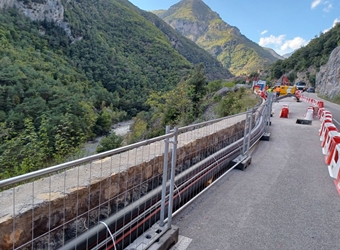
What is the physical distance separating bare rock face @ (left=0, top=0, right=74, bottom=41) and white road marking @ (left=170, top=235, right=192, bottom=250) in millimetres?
108347

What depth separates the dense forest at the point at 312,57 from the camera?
220 feet

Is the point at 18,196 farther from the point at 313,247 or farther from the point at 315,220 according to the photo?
the point at 315,220

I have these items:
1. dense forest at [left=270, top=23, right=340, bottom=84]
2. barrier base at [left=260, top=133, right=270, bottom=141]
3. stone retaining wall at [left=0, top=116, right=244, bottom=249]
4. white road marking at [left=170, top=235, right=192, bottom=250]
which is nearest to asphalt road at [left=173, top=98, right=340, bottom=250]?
white road marking at [left=170, top=235, right=192, bottom=250]

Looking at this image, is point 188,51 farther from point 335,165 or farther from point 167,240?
point 167,240

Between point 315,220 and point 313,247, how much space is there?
0.82 metres

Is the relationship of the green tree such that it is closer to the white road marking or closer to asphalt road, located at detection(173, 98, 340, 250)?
asphalt road, located at detection(173, 98, 340, 250)

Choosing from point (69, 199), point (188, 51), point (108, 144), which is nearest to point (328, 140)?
point (69, 199)

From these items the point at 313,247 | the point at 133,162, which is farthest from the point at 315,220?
the point at 133,162

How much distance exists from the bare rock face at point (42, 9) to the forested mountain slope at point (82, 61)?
0.34m

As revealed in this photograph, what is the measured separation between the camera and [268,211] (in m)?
4.16

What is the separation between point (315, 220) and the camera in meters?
3.94

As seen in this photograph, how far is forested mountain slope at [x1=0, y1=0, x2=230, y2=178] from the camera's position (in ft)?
163

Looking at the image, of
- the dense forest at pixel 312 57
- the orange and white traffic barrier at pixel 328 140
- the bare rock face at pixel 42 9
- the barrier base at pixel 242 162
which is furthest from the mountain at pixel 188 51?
the barrier base at pixel 242 162

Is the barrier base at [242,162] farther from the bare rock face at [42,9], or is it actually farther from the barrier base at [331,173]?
the bare rock face at [42,9]
